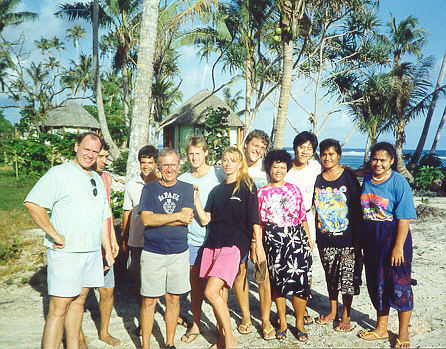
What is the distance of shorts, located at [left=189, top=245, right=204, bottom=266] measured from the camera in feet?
11.0

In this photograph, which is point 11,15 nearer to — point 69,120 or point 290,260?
point 69,120

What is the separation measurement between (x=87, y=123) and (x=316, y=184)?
2670 cm

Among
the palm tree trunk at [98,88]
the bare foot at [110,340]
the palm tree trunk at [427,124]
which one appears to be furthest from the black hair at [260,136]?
the palm tree trunk at [427,124]

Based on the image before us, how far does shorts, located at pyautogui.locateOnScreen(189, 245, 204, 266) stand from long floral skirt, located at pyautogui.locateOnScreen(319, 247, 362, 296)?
1.38m

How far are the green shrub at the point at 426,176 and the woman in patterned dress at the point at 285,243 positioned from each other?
12.9 meters

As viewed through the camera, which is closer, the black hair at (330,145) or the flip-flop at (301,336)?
the flip-flop at (301,336)

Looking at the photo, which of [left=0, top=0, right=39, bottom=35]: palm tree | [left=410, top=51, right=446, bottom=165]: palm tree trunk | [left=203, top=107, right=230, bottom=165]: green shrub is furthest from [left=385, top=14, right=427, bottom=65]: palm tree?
[left=0, top=0, right=39, bottom=35]: palm tree

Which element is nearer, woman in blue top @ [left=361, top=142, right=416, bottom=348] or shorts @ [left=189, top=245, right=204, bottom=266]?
woman in blue top @ [left=361, top=142, right=416, bottom=348]

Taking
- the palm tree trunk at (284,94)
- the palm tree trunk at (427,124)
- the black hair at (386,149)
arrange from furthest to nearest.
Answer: the palm tree trunk at (427,124)
the palm tree trunk at (284,94)
the black hair at (386,149)

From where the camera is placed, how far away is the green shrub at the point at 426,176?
13734 millimetres

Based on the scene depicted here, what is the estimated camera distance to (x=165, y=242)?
2.99m

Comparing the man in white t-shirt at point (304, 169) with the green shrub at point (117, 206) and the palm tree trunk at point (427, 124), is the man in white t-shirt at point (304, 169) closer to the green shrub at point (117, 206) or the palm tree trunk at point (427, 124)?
the green shrub at point (117, 206)

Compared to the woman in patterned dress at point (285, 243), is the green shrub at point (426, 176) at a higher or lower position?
higher

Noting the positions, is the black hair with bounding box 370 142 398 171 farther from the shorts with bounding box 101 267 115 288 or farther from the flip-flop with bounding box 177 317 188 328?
the shorts with bounding box 101 267 115 288
